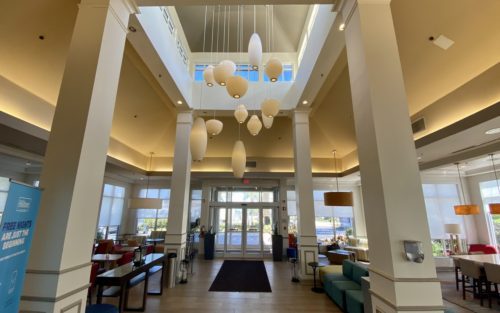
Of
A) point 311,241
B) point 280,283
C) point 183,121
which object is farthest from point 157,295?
point 183,121

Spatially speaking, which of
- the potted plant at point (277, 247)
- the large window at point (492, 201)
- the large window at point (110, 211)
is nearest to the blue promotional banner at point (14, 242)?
the potted plant at point (277, 247)

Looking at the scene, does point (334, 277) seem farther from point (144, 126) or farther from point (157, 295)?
point (144, 126)

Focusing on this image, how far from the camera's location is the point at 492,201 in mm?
8383

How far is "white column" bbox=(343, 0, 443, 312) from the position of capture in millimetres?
1927

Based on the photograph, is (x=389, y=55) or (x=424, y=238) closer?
(x=424, y=238)

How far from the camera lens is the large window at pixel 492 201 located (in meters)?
8.33

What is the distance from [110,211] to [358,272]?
34.1ft

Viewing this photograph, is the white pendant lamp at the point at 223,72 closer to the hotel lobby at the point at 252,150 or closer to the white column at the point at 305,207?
the hotel lobby at the point at 252,150

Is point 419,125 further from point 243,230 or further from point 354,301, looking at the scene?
point 243,230

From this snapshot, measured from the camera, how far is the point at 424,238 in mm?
2006

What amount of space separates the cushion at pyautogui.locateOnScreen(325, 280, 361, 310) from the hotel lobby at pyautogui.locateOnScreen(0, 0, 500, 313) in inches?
1.9

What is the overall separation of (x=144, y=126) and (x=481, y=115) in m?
8.72

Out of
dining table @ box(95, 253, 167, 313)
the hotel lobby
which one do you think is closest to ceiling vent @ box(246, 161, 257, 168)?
the hotel lobby

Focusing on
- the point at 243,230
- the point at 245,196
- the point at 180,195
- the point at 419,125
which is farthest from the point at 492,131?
the point at 243,230
